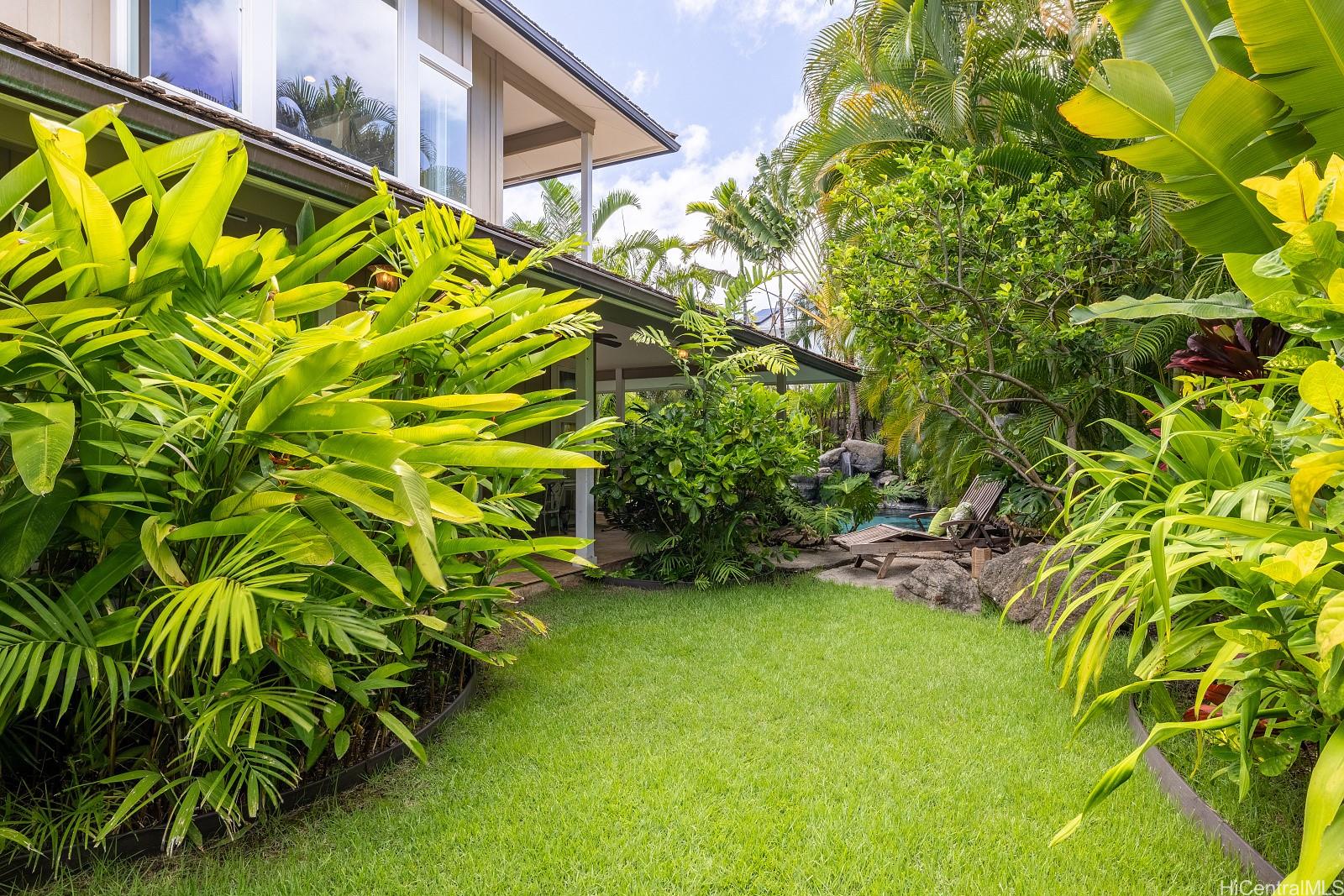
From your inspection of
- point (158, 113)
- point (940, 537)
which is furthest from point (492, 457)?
point (940, 537)

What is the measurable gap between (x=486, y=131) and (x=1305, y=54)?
292 inches

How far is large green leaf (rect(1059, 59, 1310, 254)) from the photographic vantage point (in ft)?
8.67

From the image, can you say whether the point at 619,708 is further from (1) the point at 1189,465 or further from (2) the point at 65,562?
(1) the point at 1189,465

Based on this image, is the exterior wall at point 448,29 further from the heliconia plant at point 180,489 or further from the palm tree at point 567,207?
the palm tree at point 567,207

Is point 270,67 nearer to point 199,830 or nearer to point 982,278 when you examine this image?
point 199,830

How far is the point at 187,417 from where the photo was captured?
196 cm

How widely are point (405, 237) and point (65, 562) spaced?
1.83m

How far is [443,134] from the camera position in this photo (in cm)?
721

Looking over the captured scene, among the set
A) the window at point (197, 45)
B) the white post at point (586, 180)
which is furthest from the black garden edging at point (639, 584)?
the window at point (197, 45)

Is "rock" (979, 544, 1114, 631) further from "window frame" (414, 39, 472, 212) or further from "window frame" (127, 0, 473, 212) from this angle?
"window frame" (414, 39, 472, 212)

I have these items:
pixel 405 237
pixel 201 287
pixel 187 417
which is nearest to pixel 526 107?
pixel 405 237

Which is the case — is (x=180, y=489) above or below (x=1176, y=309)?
below

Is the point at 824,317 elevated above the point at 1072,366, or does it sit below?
above

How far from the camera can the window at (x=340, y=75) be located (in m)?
5.74
